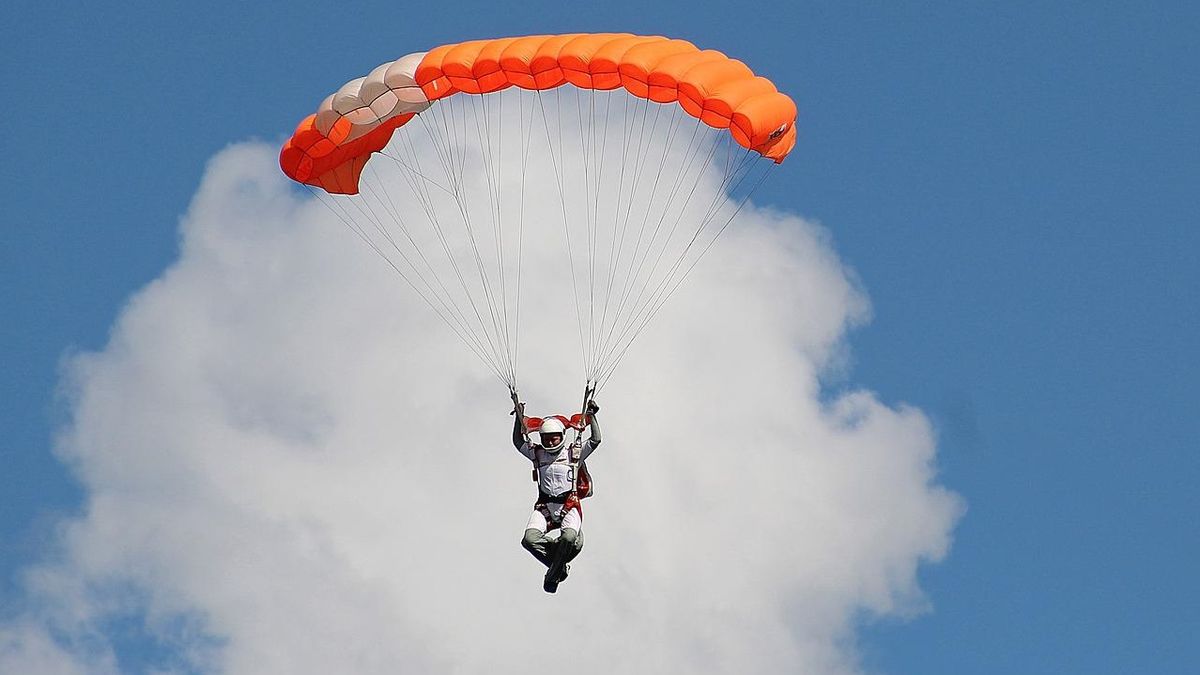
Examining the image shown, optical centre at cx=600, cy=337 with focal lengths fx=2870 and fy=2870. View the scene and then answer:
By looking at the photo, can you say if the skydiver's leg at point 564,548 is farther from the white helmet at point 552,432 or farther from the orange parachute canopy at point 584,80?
the orange parachute canopy at point 584,80

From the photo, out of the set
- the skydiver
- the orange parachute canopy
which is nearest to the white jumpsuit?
the skydiver

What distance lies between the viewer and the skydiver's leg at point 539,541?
37469mm

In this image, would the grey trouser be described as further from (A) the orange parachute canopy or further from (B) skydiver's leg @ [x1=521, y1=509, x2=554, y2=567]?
(A) the orange parachute canopy

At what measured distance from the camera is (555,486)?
37781 mm

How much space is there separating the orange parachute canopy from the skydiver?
4191mm

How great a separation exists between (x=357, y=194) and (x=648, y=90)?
5762mm

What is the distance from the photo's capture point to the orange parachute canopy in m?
37.6

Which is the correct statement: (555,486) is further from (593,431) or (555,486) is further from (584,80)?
(584,80)

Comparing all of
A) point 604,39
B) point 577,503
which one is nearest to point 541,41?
point 604,39

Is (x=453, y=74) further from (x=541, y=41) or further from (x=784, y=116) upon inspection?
(x=784, y=116)

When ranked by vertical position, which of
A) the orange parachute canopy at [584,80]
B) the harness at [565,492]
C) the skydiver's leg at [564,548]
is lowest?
the skydiver's leg at [564,548]

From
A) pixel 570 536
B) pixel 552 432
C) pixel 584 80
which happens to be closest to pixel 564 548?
pixel 570 536

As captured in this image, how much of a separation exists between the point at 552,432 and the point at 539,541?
4.72ft

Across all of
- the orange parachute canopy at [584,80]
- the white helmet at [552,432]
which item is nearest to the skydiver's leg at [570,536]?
the white helmet at [552,432]
